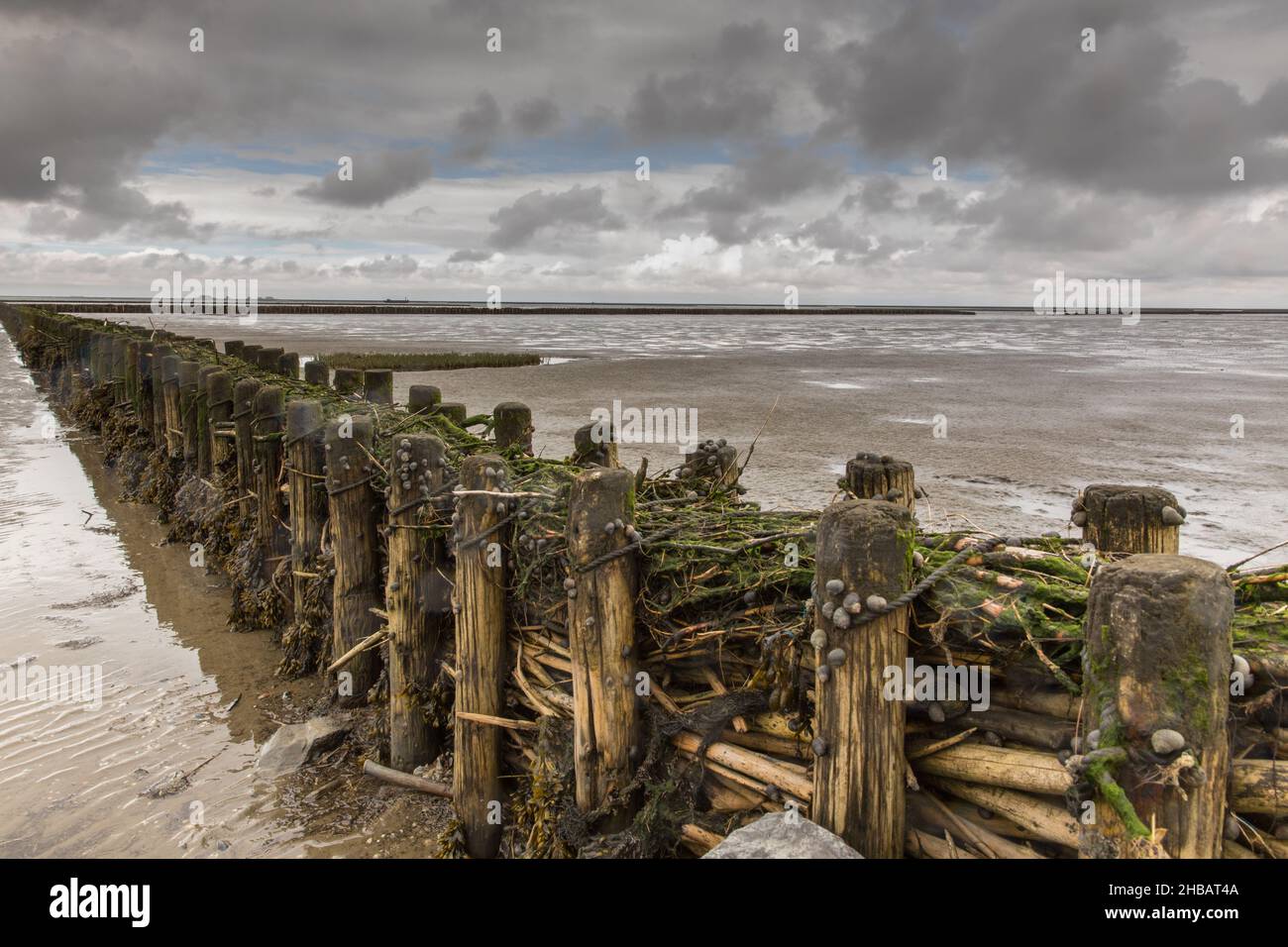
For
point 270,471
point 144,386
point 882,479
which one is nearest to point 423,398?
point 270,471

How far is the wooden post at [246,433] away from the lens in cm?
959

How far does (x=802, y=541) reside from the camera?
3.87m

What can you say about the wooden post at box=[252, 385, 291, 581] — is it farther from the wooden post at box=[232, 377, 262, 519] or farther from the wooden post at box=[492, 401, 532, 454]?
the wooden post at box=[492, 401, 532, 454]

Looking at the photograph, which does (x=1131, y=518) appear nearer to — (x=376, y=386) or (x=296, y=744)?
(x=296, y=744)

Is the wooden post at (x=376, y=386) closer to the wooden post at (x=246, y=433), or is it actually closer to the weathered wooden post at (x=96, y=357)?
the wooden post at (x=246, y=433)

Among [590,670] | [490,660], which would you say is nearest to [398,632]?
[490,660]

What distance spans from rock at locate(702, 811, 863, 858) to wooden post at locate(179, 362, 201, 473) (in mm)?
11446

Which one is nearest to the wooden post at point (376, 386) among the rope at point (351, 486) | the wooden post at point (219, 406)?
the wooden post at point (219, 406)

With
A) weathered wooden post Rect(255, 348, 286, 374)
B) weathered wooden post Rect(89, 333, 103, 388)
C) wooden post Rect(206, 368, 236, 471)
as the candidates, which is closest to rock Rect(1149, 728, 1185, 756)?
wooden post Rect(206, 368, 236, 471)

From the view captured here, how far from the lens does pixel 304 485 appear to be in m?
7.73

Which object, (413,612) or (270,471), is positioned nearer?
(413,612)

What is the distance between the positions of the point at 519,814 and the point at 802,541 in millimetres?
2455

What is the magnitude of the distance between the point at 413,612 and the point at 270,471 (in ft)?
12.7
